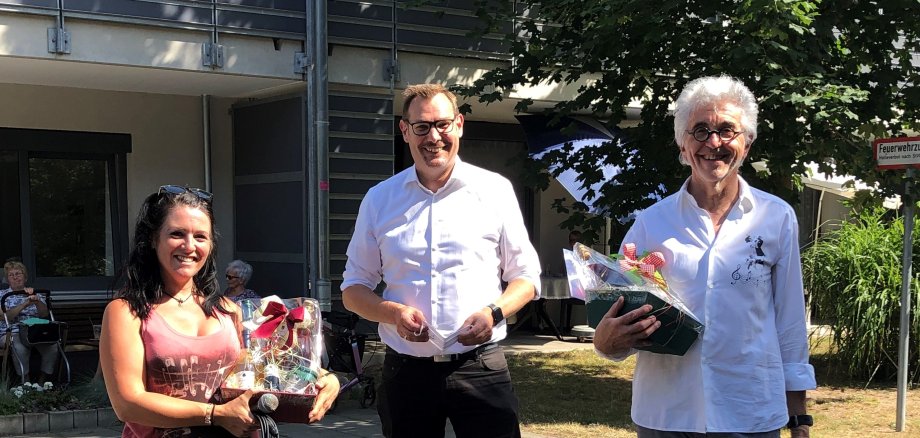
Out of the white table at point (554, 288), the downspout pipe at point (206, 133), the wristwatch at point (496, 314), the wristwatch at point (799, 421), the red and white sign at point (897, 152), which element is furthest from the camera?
the white table at point (554, 288)

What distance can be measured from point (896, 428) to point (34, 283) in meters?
10.3

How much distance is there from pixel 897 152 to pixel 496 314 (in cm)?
553

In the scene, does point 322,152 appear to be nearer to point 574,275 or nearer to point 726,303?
point 574,275

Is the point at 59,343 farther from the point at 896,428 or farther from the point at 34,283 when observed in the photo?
A: the point at 896,428

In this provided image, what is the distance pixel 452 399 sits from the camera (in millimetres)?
3619

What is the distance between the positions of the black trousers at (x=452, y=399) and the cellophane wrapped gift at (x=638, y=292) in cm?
77

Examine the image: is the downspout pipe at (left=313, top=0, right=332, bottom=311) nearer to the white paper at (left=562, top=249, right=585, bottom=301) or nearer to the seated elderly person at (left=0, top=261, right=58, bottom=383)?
the seated elderly person at (left=0, top=261, right=58, bottom=383)

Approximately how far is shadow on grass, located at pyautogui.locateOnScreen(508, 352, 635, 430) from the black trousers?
188 inches

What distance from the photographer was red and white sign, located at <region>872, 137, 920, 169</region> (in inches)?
304

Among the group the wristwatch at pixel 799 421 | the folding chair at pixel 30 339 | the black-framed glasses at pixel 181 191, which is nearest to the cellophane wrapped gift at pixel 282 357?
the black-framed glasses at pixel 181 191

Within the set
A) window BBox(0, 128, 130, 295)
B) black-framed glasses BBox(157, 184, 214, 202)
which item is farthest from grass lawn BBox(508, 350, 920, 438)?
window BBox(0, 128, 130, 295)

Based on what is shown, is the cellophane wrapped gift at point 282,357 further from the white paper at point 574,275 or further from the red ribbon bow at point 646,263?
the red ribbon bow at point 646,263

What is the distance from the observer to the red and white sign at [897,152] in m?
7.73

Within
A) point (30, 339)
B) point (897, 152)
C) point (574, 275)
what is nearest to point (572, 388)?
point (897, 152)
